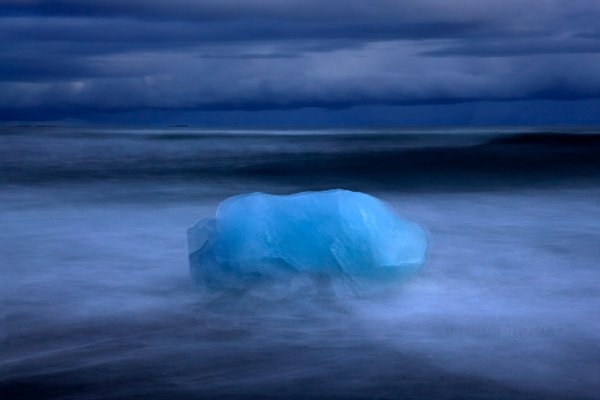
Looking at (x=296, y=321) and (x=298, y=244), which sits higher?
(x=298, y=244)

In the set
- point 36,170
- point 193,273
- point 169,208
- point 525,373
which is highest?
point 36,170

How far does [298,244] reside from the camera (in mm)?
4168

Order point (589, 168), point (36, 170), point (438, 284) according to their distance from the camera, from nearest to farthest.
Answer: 1. point (438, 284)
2. point (36, 170)
3. point (589, 168)

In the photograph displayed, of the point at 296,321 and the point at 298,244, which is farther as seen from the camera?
the point at 298,244

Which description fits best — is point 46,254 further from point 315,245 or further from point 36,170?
point 36,170

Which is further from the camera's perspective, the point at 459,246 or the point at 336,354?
the point at 459,246

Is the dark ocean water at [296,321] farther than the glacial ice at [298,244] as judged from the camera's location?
No

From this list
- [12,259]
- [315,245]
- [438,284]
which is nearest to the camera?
[315,245]

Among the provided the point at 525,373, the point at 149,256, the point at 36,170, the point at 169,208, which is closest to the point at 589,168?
the point at 169,208

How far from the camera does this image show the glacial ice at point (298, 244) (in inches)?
163

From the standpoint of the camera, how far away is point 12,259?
5.44 metres

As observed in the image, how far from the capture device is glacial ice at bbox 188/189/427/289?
13.6 feet

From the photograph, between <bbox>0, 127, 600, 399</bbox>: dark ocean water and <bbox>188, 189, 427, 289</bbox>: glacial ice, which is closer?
<bbox>0, 127, 600, 399</bbox>: dark ocean water

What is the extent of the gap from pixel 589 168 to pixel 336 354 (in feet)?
42.6
